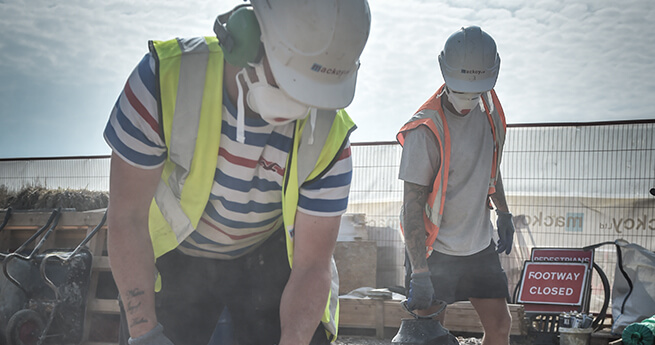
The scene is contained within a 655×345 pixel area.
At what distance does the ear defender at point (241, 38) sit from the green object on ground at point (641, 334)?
3816 mm

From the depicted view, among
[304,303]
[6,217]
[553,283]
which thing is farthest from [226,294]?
[6,217]

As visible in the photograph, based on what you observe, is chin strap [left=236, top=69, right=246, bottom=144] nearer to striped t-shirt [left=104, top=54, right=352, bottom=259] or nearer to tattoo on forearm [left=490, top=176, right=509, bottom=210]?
striped t-shirt [left=104, top=54, right=352, bottom=259]

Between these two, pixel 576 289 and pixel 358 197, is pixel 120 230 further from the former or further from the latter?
pixel 358 197

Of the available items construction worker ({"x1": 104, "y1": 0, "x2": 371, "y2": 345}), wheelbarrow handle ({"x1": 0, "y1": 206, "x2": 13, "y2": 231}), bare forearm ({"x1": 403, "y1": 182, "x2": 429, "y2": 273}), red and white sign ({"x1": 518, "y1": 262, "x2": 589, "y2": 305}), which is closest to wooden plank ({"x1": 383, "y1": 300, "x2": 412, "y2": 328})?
red and white sign ({"x1": 518, "y1": 262, "x2": 589, "y2": 305})

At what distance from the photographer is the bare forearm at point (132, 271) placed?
1796 millimetres

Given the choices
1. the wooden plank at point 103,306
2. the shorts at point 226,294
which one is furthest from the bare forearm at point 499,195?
the wooden plank at point 103,306

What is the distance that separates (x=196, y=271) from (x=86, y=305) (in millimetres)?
3630

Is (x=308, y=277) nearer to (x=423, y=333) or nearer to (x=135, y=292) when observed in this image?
(x=135, y=292)

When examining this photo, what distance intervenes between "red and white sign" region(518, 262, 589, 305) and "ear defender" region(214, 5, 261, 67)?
4546 mm

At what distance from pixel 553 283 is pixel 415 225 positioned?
2.81 meters

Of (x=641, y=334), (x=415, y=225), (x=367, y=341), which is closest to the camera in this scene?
(x=415, y=225)

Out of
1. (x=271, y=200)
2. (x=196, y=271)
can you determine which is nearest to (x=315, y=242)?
(x=271, y=200)

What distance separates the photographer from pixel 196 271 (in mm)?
2199

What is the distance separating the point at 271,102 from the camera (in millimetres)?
1715
